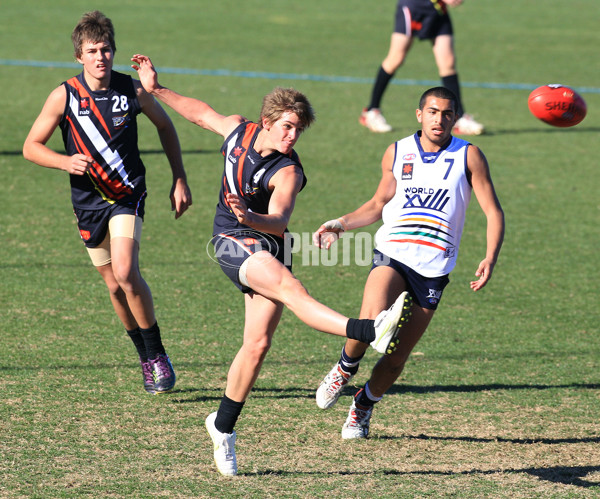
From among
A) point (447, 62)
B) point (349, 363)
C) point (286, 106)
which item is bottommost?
point (349, 363)

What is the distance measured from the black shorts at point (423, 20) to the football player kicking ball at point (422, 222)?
7588 millimetres

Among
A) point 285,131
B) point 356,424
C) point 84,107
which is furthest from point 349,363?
point 84,107

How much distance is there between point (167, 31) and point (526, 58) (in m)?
8.30

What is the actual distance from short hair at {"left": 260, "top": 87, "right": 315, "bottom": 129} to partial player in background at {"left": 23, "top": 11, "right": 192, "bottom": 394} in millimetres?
1263

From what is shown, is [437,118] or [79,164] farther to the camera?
[79,164]

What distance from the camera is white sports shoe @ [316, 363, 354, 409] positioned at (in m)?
5.72

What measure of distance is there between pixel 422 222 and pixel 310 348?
1835 mm

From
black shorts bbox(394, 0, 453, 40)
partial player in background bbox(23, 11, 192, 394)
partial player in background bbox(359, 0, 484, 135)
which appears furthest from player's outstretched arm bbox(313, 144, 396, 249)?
black shorts bbox(394, 0, 453, 40)

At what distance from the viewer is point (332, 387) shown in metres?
5.73

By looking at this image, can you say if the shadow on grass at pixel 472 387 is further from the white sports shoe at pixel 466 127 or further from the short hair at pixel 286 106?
the white sports shoe at pixel 466 127

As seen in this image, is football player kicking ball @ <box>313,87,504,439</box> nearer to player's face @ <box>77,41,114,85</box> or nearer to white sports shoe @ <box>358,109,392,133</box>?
player's face @ <box>77,41,114,85</box>

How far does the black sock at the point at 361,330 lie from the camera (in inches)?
176

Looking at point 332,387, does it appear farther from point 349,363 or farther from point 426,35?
point 426,35

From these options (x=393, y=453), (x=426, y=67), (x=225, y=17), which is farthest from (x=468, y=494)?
(x=225, y=17)
